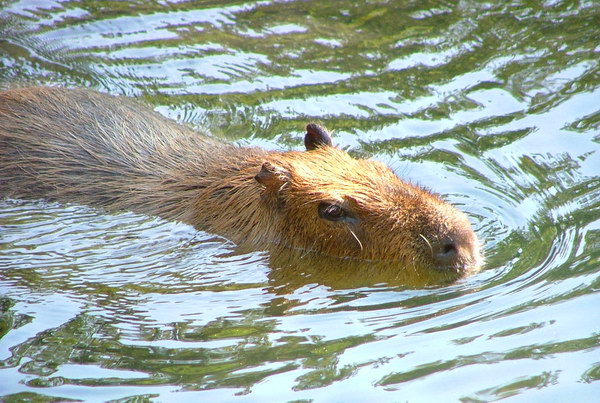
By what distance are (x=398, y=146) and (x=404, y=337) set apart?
277 cm

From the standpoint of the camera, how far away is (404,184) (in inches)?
207

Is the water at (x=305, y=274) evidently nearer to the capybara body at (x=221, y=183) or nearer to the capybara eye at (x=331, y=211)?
the capybara body at (x=221, y=183)

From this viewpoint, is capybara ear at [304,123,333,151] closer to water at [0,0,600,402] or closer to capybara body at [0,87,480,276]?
capybara body at [0,87,480,276]

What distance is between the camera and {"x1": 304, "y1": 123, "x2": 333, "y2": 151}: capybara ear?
5668mm

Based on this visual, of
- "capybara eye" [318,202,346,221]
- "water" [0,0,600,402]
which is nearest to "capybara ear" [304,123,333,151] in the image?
"capybara eye" [318,202,346,221]

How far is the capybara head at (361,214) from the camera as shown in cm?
488

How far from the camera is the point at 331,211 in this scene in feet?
17.0

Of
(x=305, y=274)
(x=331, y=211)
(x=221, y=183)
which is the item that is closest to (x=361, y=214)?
(x=331, y=211)

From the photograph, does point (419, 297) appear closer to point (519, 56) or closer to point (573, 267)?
point (573, 267)

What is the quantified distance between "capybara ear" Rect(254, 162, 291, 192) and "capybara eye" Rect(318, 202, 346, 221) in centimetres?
28

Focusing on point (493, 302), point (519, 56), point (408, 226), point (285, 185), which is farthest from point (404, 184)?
point (519, 56)

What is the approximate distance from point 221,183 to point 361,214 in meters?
1.10

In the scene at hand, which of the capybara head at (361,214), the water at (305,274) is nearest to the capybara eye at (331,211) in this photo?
the capybara head at (361,214)

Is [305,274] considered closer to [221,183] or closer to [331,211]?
[331,211]
